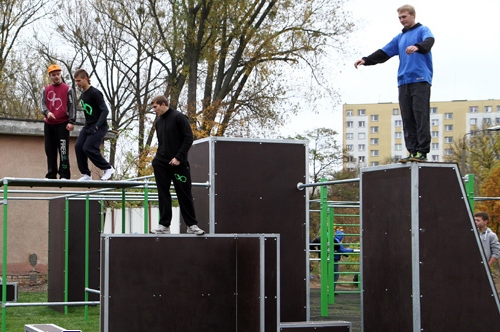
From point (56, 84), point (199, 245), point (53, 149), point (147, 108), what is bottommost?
point (199, 245)

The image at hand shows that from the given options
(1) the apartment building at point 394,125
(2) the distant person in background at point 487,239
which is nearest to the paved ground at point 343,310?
(2) the distant person in background at point 487,239

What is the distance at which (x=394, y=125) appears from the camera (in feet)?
391

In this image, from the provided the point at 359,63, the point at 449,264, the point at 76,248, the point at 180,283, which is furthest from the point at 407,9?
the point at 76,248

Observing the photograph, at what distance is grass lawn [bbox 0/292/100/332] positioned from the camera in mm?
12609

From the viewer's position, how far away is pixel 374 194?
8.70 meters

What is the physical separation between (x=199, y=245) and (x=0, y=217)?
13.6 metres

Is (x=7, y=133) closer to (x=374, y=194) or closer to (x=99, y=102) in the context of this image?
(x=99, y=102)

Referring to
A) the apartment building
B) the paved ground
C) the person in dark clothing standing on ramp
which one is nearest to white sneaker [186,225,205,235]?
the person in dark clothing standing on ramp

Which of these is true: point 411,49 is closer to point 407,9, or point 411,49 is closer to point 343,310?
point 407,9

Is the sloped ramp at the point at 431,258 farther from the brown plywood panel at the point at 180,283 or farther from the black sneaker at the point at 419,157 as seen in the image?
the brown plywood panel at the point at 180,283

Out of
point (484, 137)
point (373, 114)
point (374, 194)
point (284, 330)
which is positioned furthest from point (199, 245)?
point (373, 114)

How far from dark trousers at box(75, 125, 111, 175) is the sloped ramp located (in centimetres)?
354

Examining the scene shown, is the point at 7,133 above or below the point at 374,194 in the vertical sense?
above

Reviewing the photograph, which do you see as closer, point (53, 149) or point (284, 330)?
point (284, 330)
